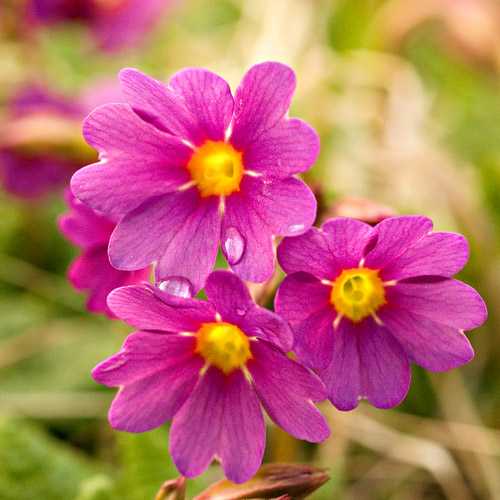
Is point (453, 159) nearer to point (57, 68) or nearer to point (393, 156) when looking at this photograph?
point (393, 156)

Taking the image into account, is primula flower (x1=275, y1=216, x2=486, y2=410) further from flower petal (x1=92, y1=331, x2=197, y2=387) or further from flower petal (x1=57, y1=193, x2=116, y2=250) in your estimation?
flower petal (x1=57, y1=193, x2=116, y2=250)

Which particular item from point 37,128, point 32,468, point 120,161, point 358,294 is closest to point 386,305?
point 358,294

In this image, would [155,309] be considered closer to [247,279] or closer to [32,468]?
[247,279]

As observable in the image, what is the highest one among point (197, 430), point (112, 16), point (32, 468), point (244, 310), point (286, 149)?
point (112, 16)

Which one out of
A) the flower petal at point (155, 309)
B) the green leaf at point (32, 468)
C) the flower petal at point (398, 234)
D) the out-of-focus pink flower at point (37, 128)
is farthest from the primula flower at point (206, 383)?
the out-of-focus pink flower at point (37, 128)

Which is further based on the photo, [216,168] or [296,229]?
[216,168]

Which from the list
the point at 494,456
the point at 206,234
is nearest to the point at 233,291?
the point at 206,234

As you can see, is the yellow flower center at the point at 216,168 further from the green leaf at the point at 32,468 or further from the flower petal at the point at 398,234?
the green leaf at the point at 32,468
